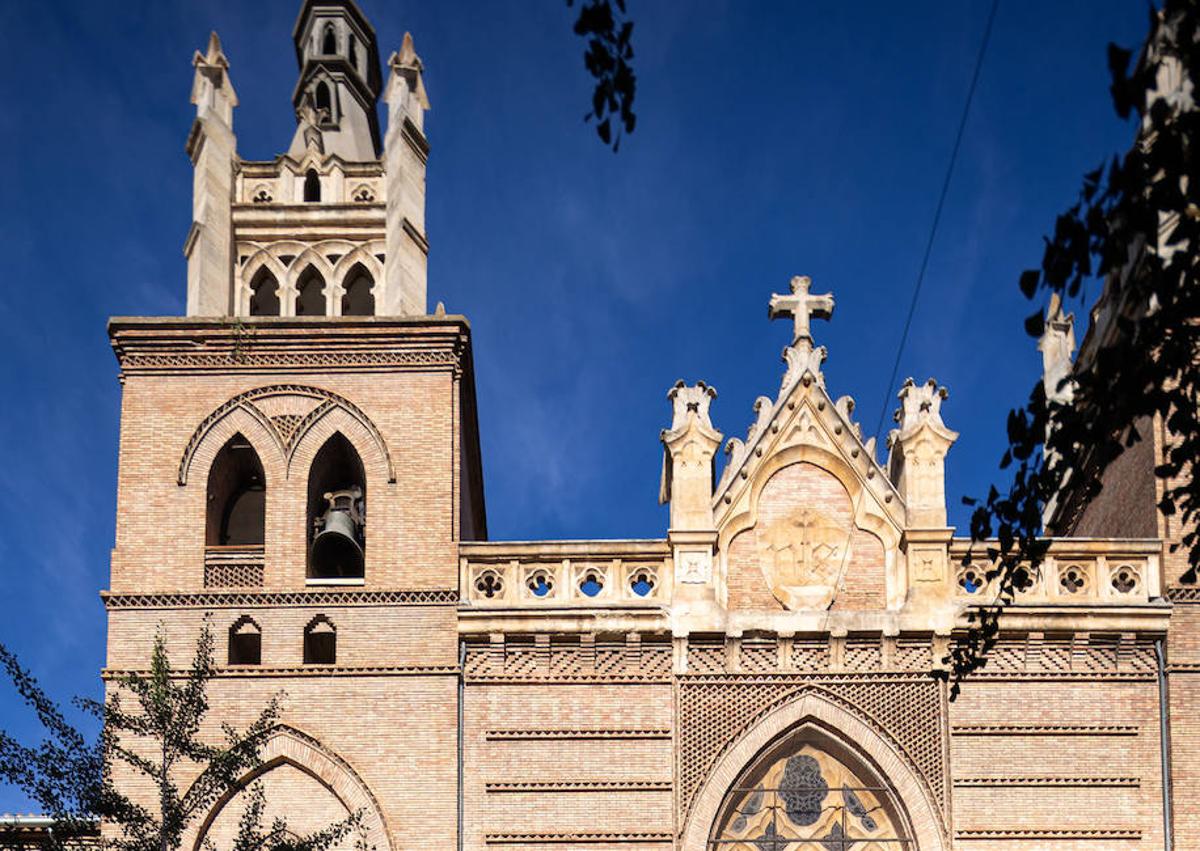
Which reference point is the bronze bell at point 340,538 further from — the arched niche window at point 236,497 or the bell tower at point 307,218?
the bell tower at point 307,218

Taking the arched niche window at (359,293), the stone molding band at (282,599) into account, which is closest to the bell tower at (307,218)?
the arched niche window at (359,293)

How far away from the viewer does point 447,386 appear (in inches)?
876

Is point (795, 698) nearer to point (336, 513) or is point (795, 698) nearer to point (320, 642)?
point (320, 642)

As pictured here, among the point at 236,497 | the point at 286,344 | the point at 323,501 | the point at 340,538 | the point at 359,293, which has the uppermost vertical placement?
the point at 359,293

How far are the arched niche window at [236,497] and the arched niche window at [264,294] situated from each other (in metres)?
1.81

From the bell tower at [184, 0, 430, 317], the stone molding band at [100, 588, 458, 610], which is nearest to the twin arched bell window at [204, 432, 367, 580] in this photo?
the stone molding band at [100, 588, 458, 610]

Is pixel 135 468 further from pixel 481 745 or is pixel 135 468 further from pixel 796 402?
pixel 796 402

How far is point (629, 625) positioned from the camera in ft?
69.3

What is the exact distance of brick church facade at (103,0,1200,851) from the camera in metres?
20.6

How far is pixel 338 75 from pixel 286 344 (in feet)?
15.7

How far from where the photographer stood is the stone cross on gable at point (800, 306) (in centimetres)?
2256

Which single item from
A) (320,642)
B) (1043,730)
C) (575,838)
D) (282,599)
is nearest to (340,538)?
(282,599)

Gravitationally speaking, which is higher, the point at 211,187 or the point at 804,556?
the point at 211,187

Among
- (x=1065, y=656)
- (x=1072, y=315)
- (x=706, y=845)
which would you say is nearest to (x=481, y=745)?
(x=706, y=845)
